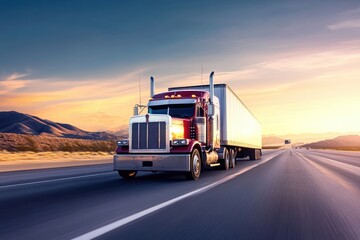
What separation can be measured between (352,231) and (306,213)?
5.12 ft

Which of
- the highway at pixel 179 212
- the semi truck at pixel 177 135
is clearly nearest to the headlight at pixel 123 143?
the semi truck at pixel 177 135

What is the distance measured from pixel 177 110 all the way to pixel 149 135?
6.52 ft

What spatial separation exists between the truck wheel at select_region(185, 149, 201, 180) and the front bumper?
17.0 inches

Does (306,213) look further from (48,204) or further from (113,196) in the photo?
(48,204)

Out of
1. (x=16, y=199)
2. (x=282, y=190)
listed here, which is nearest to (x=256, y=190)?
(x=282, y=190)

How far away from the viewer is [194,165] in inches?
583

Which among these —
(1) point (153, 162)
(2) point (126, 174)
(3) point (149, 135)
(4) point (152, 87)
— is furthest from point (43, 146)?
(1) point (153, 162)

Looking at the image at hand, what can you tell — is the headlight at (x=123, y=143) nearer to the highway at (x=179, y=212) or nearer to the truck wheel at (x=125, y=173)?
the truck wheel at (x=125, y=173)

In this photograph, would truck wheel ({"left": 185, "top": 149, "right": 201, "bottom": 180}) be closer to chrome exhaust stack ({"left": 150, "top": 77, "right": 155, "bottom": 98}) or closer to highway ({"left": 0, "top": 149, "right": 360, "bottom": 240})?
highway ({"left": 0, "top": 149, "right": 360, "bottom": 240})

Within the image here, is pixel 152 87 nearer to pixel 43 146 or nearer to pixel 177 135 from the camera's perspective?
pixel 177 135

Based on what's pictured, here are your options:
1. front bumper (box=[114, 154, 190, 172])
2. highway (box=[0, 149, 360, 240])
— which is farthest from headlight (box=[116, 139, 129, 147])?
highway (box=[0, 149, 360, 240])

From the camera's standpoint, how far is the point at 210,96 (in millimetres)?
18141

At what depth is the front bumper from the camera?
14094mm

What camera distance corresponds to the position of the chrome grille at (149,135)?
14562mm
